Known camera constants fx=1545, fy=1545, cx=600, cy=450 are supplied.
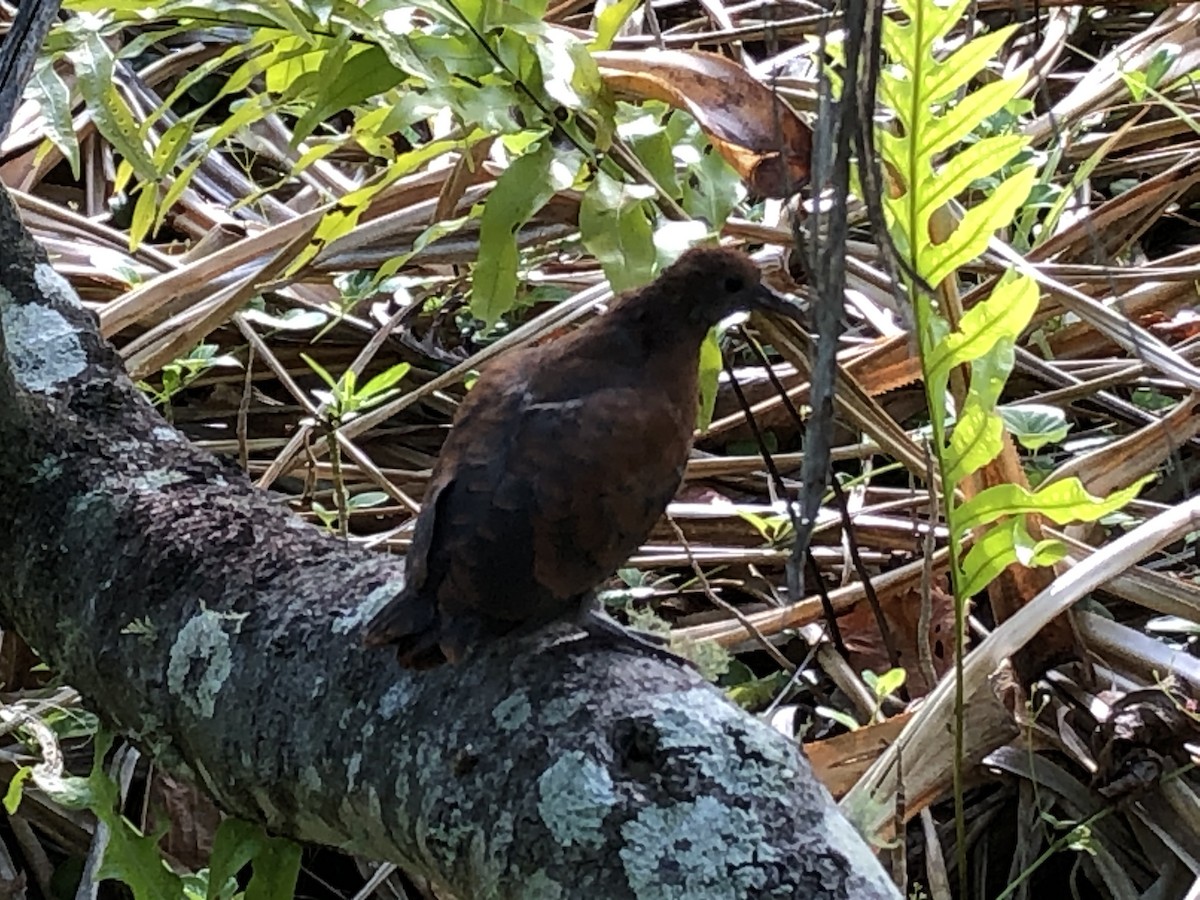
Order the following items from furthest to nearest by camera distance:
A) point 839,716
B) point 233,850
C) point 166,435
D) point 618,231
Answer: point 839,716
point 166,435
point 618,231
point 233,850

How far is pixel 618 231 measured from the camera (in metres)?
1.38

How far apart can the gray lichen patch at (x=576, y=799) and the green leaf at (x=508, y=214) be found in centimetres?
54

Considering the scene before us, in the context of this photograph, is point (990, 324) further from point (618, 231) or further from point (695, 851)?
point (695, 851)

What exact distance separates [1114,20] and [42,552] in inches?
95.0

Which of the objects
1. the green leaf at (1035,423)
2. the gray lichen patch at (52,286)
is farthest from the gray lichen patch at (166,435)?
the green leaf at (1035,423)

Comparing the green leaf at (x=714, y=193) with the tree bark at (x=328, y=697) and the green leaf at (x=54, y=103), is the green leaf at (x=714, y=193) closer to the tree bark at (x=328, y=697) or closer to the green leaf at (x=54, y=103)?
the tree bark at (x=328, y=697)

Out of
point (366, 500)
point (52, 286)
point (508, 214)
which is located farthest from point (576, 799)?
point (366, 500)

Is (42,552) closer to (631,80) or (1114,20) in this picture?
(631,80)

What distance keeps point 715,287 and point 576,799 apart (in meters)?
0.71

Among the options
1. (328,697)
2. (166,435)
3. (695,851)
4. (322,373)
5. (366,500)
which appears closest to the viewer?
(695,851)

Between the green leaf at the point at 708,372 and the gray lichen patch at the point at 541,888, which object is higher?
the green leaf at the point at 708,372

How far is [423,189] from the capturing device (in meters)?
2.14

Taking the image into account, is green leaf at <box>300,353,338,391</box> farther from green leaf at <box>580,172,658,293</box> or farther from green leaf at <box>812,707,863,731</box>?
Result: green leaf at <box>812,707,863,731</box>

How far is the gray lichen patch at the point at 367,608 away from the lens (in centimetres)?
120
